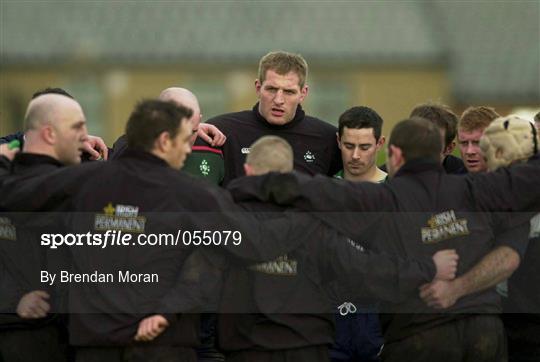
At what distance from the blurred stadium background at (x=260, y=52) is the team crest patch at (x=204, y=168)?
121 feet

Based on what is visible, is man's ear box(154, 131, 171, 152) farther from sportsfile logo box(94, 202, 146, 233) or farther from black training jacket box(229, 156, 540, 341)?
black training jacket box(229, 156, 540, 341)

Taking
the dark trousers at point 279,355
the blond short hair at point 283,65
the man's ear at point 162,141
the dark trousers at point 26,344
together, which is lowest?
the dark trousers at point 279,355

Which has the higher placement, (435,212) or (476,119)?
(476,119)

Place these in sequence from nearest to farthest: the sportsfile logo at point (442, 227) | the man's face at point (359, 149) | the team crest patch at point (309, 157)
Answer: the sportsfile logo at point (442, 227) < the man's face at point (359, 149) < the team crest patch at point (309, 157)

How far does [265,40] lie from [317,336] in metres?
47.6

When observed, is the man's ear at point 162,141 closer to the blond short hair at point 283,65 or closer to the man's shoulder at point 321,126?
the blond short hair at point 283,65

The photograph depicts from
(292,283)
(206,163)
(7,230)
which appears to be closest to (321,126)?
(206,163)

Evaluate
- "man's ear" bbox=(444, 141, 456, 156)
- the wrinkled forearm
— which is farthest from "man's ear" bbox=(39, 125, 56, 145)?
"man's ear" bbox=(444, 141, 456, 156)

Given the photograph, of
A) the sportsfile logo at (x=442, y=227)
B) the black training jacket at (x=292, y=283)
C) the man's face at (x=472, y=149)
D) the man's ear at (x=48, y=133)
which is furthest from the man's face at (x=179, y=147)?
the man's face at (x=472, y=149)

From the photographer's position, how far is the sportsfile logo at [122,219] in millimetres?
7793

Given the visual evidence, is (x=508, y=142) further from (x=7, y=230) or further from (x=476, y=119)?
(x=7, y=230)

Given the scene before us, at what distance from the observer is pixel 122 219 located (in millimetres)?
7809

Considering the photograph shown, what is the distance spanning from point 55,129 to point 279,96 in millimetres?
2279

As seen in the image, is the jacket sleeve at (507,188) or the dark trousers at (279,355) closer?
the dark trousers at (279,355)
